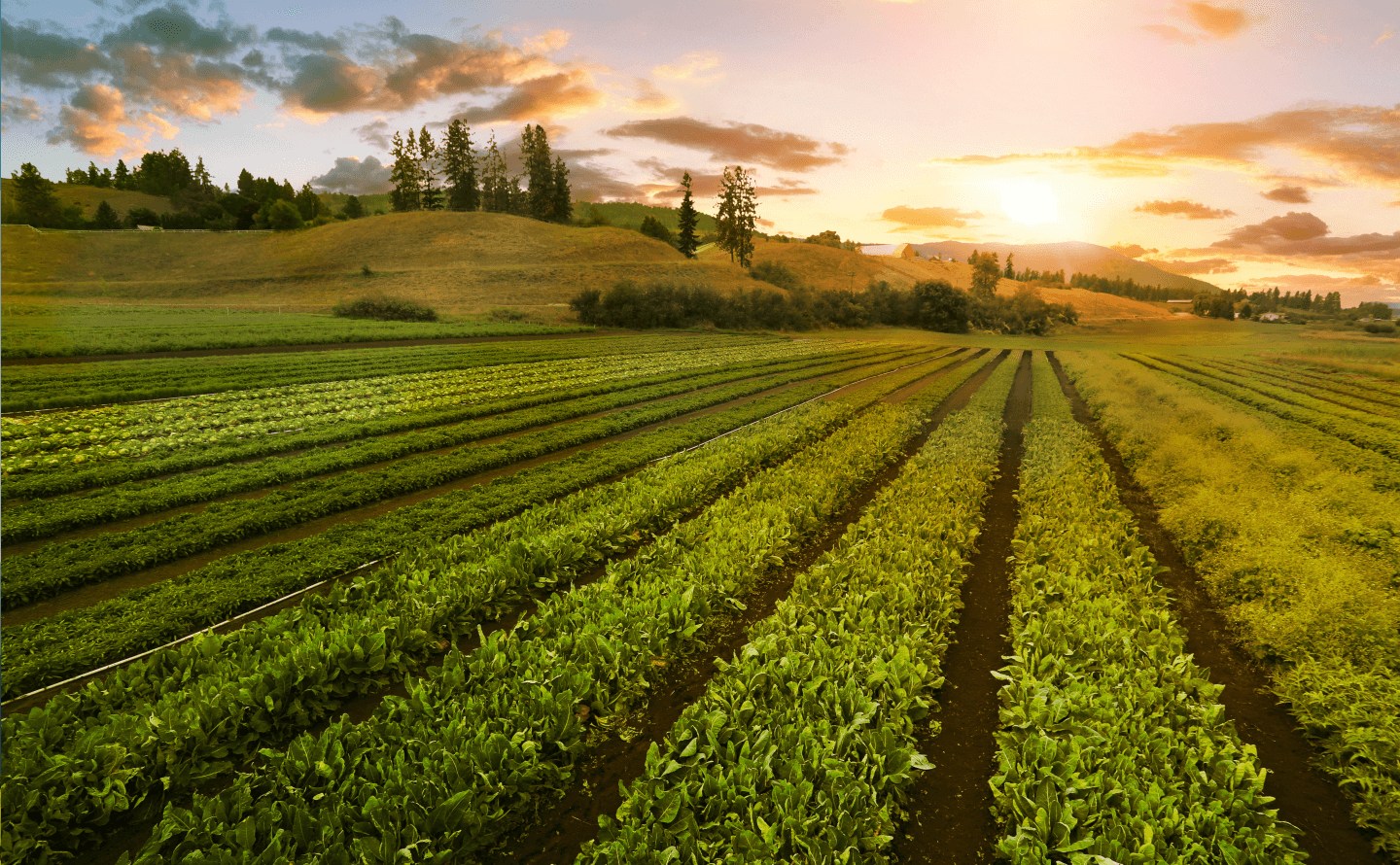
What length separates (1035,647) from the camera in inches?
300

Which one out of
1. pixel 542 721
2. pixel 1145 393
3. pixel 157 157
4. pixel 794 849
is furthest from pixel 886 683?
pixel 157 157

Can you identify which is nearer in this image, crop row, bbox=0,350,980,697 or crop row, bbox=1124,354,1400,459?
crop row, bbox=0,350,980,697

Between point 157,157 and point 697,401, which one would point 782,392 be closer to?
point 697,401

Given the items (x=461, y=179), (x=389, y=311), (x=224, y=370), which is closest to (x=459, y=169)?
(x=461, y=179)

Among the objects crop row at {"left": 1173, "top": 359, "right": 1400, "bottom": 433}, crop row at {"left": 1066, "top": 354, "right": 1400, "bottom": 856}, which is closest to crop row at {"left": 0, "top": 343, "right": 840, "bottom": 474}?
crop row at {"left": 1066, "top": 354, "right": 1400, "bottom": 856}

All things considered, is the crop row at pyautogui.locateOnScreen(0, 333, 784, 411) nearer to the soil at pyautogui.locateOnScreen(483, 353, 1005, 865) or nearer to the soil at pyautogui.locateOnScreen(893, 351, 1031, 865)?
the soil at pyautogui.locateOnScreen(483, 353, 1005, 865)

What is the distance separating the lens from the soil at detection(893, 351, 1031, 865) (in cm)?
539

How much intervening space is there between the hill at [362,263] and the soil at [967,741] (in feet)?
246

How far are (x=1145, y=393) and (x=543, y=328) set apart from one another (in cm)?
5120

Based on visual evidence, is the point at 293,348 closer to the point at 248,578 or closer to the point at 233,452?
the point at 233,452

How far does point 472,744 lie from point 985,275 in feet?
494

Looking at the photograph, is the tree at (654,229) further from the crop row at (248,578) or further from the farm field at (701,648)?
the crop row at (248,578)

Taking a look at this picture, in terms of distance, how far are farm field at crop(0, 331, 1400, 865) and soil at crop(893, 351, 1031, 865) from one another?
0.04 metres

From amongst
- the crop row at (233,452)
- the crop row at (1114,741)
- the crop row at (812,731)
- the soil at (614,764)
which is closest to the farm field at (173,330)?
the crop row at (233,452)
